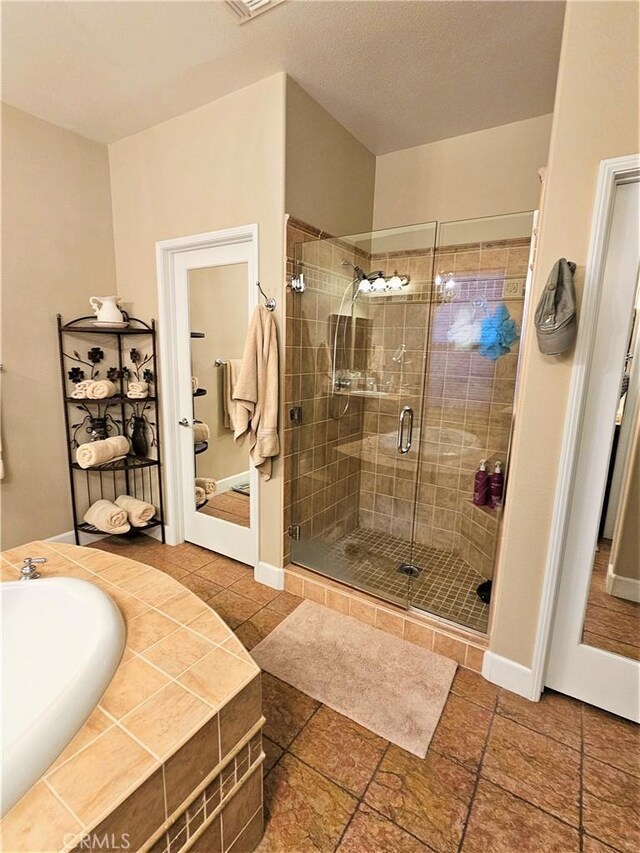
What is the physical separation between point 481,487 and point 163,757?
225cm

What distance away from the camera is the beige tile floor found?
1272mm

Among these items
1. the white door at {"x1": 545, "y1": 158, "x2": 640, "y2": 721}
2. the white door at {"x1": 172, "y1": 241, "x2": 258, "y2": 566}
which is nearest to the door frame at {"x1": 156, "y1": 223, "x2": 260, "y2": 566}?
the white door at {"x1": 172, "y1": 241, "x2": 258, "y2": 566}

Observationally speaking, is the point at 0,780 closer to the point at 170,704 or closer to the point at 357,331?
the point at 170,704

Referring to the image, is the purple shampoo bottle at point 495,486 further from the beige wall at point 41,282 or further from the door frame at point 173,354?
the beige wall at point 41,282

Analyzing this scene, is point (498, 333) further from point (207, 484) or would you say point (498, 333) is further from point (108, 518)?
point (108, 518)

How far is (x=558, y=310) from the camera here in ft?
4.92

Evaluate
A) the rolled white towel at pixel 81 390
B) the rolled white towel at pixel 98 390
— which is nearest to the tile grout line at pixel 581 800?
the rolled white towel at pixel 98 390

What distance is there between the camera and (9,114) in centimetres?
239

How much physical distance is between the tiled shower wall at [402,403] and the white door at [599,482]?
741 millimetres

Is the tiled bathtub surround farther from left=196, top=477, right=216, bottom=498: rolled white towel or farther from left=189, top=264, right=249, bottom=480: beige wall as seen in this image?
left=196, top=477, right=216, bottom=498: rolled white towel

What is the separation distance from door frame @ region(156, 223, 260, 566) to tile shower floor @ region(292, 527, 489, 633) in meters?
0.48

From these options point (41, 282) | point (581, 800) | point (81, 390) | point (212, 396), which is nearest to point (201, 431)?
point (212, 396)

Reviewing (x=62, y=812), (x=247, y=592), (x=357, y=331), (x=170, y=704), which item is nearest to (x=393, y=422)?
(x=357, y=331)

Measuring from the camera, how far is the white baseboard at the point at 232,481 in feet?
8.99
